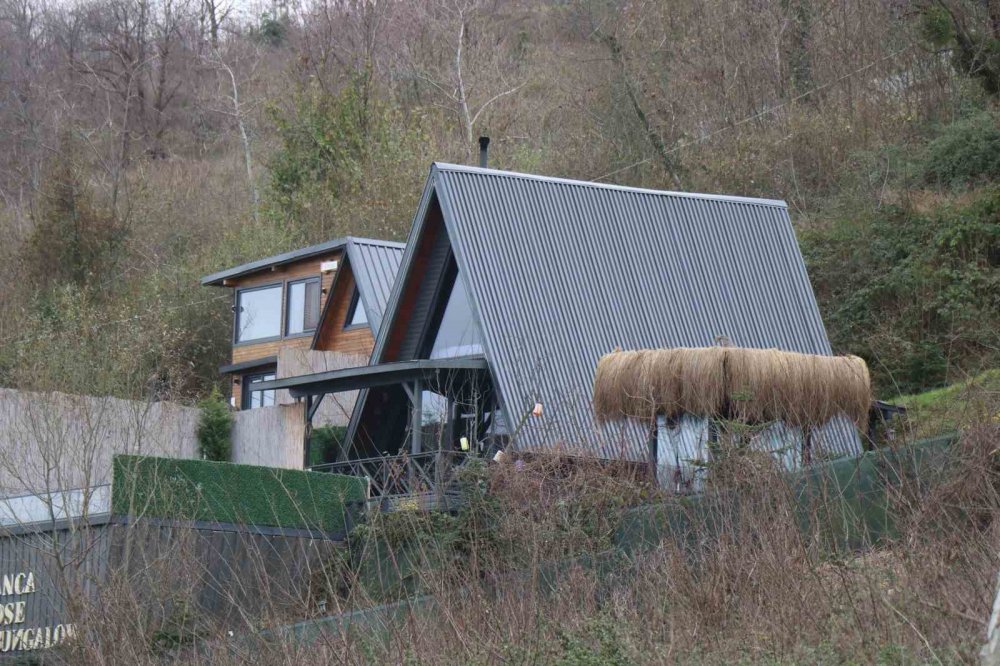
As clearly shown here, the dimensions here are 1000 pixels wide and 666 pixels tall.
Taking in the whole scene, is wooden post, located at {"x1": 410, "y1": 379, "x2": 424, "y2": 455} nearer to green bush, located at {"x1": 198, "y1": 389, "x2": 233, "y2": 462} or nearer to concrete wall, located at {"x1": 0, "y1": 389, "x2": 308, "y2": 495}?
concrete wall, located at {"x1": 0, "y1": 389, "x2": 308, "y2": 495}

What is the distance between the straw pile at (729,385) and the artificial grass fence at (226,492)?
397 centimetres

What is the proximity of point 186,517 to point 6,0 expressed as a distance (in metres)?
50.9

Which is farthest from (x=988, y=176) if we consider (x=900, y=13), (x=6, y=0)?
(x=6, y=0)

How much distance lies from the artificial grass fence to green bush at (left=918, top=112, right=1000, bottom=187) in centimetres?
1515

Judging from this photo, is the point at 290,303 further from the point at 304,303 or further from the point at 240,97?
the point at 240,97

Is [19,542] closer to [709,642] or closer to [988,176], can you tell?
[709,642]

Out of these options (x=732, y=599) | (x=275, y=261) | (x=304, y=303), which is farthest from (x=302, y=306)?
(x=732, y=599)

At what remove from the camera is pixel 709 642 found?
10.1m

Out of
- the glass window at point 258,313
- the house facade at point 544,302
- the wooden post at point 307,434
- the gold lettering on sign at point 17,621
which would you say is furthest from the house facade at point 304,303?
the gold lettering on sign at point 17,621

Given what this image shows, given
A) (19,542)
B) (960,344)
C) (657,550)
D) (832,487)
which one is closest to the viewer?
(657,550)

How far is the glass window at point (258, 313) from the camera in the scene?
32.0 meters

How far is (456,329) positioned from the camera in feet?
71.3

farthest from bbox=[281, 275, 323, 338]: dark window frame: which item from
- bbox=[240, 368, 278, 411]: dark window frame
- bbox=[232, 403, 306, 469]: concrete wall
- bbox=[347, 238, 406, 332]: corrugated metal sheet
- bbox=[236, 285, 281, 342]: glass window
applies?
bbox=[232, 403, 306, 469]: concrete wall

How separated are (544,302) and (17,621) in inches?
353
